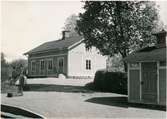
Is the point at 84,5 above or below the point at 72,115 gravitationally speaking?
above

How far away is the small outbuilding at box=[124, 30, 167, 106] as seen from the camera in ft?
72.0

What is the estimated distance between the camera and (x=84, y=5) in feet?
113

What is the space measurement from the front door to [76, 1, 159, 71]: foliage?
10973mm

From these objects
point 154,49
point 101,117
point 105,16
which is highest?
point 105,16

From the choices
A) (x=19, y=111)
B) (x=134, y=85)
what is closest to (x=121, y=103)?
(x=134, y=85)

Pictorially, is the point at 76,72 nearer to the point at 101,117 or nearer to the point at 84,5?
the point at 84,5

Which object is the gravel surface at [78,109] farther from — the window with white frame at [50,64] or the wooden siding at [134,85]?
the window with white frame at [50,64]

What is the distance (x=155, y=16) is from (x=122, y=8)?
3.29 m

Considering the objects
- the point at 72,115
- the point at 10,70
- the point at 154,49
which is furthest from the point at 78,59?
the point at 72,115

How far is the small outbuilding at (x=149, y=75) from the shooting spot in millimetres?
21953

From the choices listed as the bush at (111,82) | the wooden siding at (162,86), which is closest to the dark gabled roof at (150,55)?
the wooden siding at (162,86)

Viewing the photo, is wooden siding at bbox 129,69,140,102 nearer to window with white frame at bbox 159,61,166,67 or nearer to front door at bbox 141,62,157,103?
front door at bbox 141,62,157,103

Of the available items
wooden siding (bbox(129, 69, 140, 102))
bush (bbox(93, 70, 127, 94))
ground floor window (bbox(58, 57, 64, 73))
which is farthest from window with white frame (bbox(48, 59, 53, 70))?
wooden siding (bbox(129, 69, 140, 102))

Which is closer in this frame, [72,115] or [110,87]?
[72,115]
